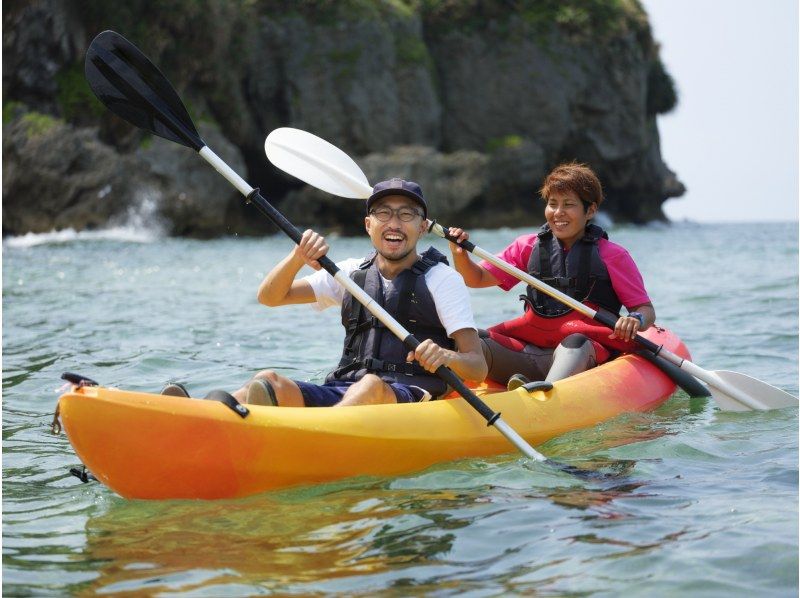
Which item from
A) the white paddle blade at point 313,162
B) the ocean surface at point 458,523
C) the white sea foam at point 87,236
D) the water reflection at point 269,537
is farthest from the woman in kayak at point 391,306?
the white sea foam at point 87,236

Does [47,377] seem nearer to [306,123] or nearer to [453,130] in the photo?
[306,123]

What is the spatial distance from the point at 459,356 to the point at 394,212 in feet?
1.99

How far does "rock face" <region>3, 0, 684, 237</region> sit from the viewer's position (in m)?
24.2

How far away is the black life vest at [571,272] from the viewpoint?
5.34 meters

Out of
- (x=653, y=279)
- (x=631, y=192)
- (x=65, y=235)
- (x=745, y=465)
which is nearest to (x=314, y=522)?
(x=745, y=465)

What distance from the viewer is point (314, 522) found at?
11.2 feet

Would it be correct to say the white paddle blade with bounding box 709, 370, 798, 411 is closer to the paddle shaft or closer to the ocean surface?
the ocean surface

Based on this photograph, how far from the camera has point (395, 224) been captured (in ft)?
13.5

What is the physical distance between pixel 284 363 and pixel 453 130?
28.4 m

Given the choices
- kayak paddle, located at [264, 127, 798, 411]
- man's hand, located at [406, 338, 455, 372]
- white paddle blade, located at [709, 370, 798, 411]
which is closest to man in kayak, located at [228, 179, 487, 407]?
man's hand, located at [406, 338, 455, 372]

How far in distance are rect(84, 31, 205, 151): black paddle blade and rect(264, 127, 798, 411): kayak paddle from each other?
454 millimetres

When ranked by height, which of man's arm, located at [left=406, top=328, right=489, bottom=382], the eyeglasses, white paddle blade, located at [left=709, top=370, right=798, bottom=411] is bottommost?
white paddle blade, located at [left=709, top=370, right=798, bottom=411]

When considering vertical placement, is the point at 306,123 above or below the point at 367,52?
below

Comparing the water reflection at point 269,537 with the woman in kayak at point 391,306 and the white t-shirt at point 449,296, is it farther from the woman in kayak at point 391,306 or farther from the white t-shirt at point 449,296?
the white t-shirt at point 449,296
